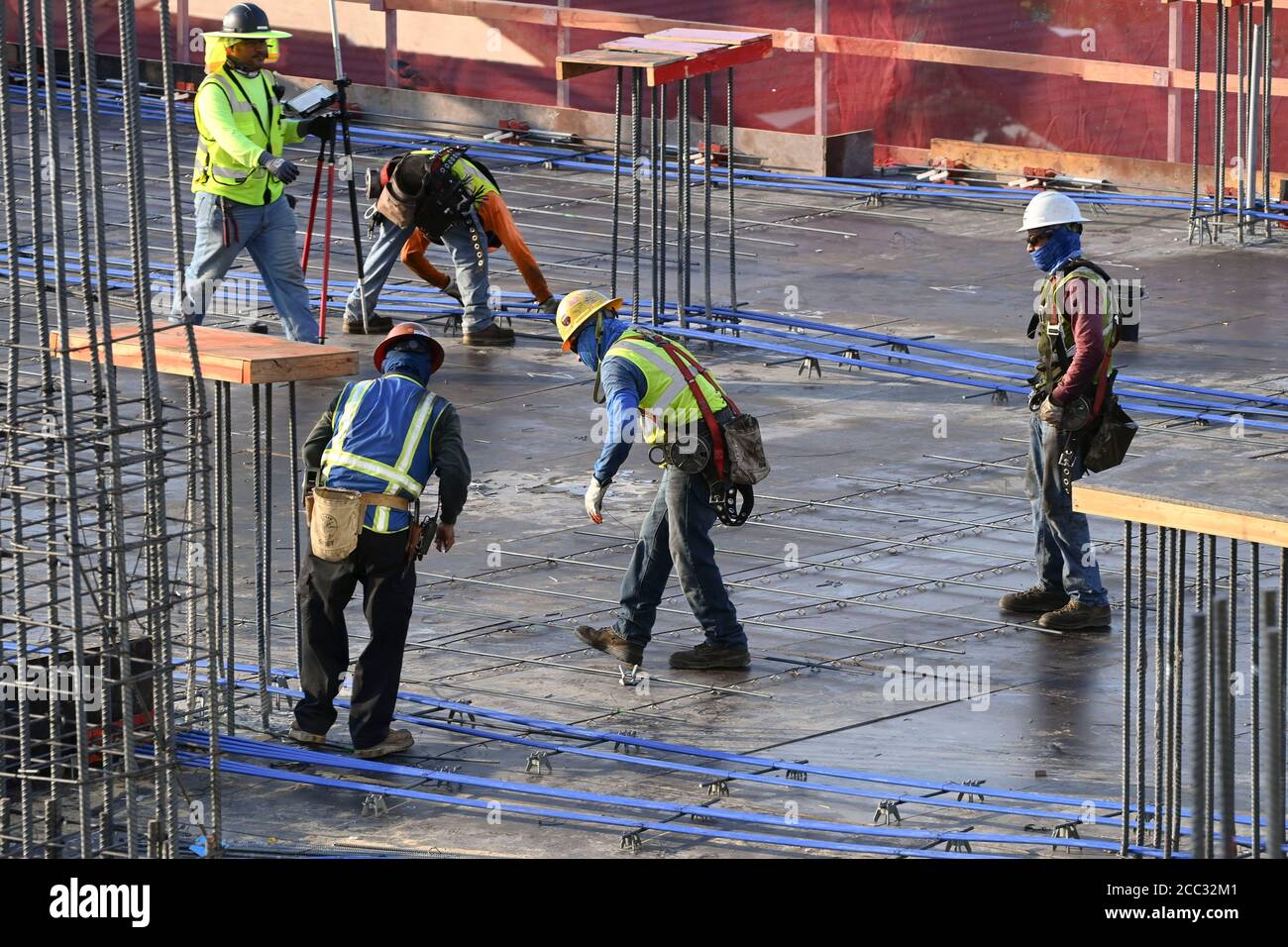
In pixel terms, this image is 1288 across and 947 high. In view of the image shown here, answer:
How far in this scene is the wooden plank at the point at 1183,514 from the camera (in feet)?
27.2

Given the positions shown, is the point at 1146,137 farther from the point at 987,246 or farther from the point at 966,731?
the point at 966,731

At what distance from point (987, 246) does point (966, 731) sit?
10.7 metres

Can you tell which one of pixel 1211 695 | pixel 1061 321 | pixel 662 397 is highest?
pixel 1061 321

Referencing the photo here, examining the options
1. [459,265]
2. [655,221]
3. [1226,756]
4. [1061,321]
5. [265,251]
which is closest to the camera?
[1226,756]

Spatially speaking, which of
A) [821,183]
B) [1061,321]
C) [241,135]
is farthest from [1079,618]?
[821,183]

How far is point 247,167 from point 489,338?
2555mm

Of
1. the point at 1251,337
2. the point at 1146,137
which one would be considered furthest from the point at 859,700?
the point at 1146,137

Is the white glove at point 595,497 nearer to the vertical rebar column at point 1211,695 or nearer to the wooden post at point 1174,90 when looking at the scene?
the vertical rebar column at point 1211,695

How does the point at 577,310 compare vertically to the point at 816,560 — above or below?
above

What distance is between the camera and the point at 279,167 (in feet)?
53.5

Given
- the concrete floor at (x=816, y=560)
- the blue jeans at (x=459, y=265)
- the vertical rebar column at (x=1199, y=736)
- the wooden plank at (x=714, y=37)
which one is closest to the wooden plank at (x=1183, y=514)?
the vertical rebar column at (x=1199, y=736)

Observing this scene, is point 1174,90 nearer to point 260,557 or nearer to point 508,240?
point 508,240

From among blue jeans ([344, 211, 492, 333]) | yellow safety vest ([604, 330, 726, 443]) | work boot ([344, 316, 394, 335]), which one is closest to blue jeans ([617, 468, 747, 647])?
yellow safety vest ([604, 330, 726, 443])

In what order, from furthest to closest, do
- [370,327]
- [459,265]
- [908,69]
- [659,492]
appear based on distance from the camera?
[908,69]
[370,327]
[459,265]
[659,492]
